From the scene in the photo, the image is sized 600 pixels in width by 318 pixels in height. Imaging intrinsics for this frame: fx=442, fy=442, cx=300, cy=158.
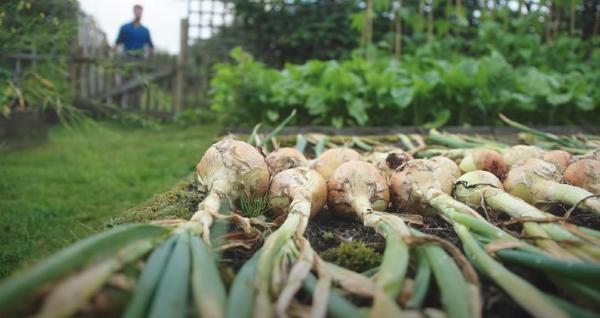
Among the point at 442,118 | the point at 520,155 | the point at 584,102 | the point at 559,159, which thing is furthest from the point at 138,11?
the point at 559,159

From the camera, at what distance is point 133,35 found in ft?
19.7

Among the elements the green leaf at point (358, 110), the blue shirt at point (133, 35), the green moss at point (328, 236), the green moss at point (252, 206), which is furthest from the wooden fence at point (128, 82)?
the green moss at point (328, 236)

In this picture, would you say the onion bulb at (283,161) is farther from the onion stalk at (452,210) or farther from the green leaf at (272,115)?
the green leaf at (272,115)

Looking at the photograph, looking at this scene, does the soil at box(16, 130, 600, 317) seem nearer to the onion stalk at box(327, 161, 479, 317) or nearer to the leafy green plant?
the onion stalk at box(327, 161, 479, 317)

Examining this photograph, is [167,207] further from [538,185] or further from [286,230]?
[538,185]

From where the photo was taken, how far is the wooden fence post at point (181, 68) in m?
8.48

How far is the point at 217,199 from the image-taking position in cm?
121

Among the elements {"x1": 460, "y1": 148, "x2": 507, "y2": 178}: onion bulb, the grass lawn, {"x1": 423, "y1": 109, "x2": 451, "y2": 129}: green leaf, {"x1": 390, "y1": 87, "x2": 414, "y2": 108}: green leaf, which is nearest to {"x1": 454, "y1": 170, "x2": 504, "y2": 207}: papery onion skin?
{"x1": 460, "y1": 148, "x2": 507, "y2": 178}: onion bulb

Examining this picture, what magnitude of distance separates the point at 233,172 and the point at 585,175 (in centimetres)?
107

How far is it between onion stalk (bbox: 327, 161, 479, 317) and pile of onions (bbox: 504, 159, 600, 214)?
39cm

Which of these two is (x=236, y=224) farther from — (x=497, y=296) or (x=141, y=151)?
(x=141, y=151)

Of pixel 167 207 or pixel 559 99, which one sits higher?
pixel 559 99

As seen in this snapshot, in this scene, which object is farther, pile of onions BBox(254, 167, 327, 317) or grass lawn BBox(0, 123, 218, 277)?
grass lawn BBox(0, 123, 218, 277)

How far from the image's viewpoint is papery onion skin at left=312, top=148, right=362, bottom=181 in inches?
58.1
